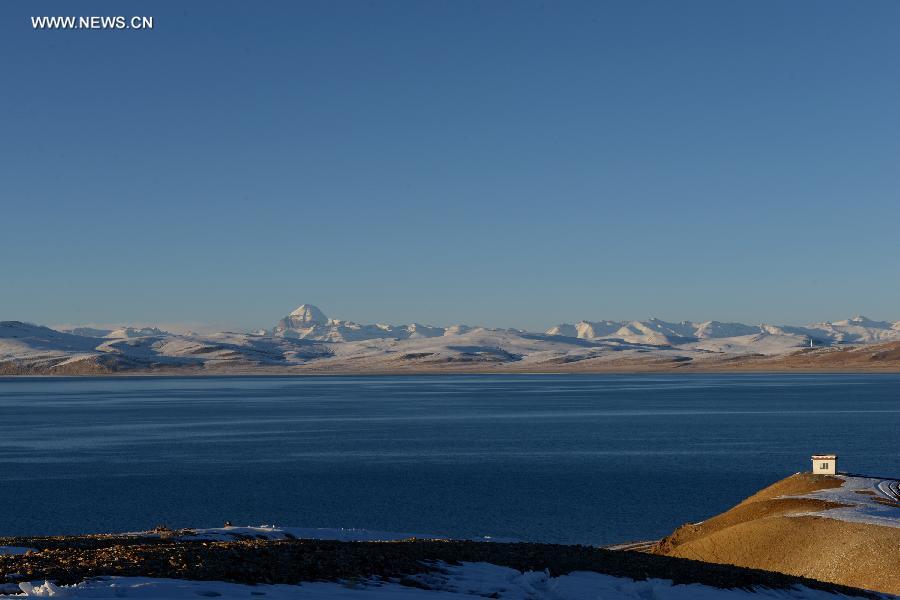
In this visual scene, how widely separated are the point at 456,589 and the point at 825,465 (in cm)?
6131

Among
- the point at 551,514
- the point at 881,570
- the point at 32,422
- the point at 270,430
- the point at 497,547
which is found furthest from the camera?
the point at 32,422

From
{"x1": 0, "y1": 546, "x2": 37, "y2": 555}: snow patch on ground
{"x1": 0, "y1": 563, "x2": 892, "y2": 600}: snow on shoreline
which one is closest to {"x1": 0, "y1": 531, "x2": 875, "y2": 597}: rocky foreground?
{"x1": 0, "y1": 546, "x2": 37, "y2": 555}: snow patch on ground

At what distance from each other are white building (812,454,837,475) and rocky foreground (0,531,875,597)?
44.7 metres

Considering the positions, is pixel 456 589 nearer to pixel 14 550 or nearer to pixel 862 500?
pixel 14 550

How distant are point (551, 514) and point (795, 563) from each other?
91.6ft

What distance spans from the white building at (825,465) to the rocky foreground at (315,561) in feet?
147

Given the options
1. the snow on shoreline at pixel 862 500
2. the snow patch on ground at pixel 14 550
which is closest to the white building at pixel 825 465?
the snow on shoreline at pixel 862 500

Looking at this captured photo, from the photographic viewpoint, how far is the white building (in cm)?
8056

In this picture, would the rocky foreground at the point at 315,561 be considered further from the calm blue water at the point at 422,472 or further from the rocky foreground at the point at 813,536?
the calm blue water at the point at 422,472

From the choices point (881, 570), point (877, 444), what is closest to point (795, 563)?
point (881, 570)

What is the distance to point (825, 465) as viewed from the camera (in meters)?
81.3

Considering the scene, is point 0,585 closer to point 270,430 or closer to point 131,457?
point 131,457

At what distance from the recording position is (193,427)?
179250mm

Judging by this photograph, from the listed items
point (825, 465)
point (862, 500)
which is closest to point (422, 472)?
point (825, 465)
